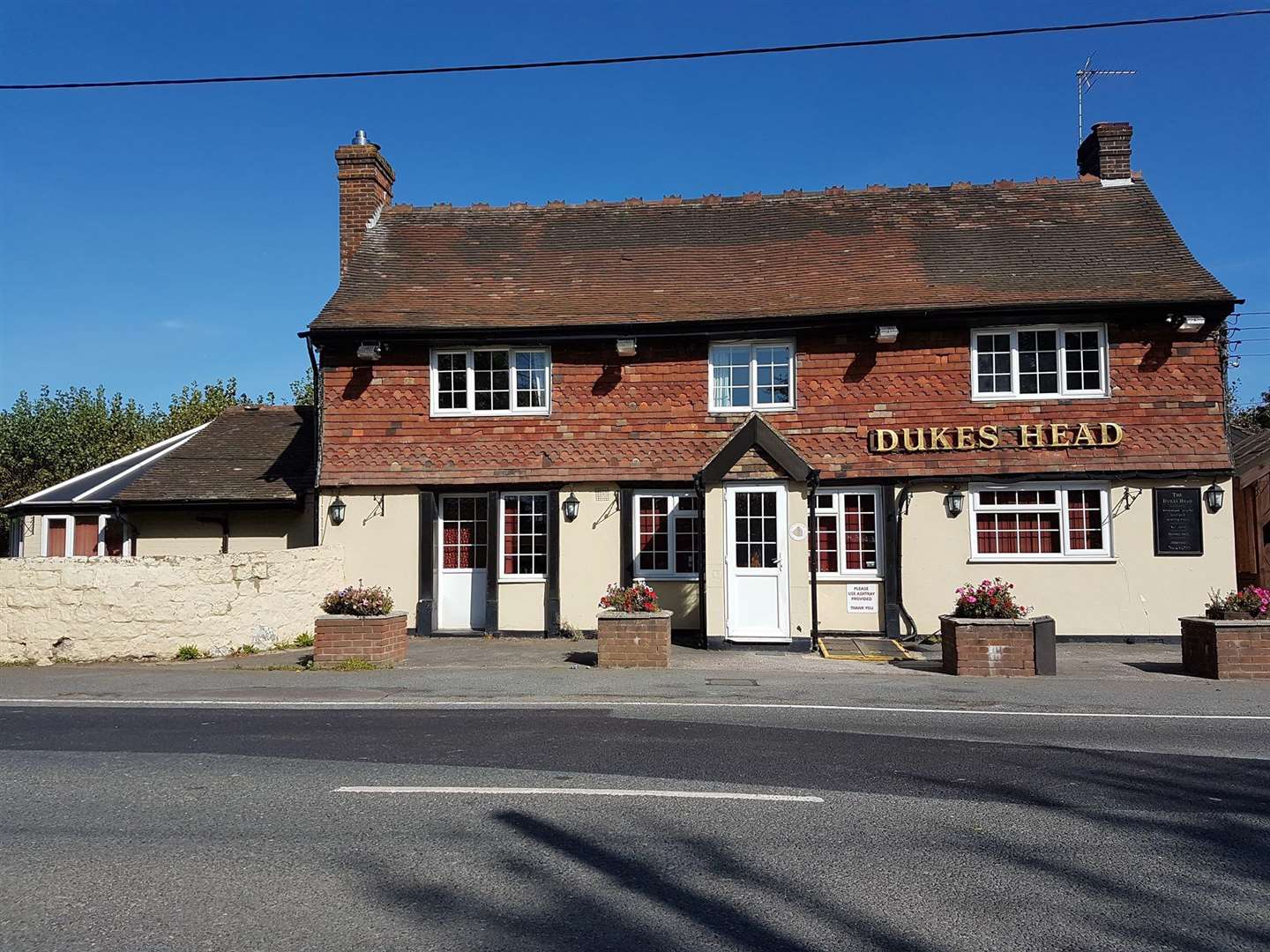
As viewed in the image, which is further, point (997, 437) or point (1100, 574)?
point (997, 437)

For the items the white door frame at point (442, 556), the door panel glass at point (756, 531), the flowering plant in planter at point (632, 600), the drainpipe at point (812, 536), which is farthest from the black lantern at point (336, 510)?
the drainpipe at point (812, 536)

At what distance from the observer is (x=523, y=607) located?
1728 centimetres

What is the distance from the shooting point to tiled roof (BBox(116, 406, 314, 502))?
18594mm

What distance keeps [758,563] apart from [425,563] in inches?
229

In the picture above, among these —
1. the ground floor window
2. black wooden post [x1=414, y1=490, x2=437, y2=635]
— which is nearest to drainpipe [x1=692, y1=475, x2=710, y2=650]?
black wooden post [x1=414, y1=490, x2=437, y2=635]

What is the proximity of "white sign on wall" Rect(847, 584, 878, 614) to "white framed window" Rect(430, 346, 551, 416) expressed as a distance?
6.14m

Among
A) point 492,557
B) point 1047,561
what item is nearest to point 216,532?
point 492,557

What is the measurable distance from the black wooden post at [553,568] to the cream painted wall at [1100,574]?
5.87 m

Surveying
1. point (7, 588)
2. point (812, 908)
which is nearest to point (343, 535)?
point (7, 588)

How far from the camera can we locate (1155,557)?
53.8 feet

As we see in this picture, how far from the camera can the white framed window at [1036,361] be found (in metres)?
16.9

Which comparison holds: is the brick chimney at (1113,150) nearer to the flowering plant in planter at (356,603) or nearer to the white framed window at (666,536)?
the white framed window at (666,536)

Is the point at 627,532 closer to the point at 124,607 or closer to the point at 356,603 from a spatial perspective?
the point at 356,603

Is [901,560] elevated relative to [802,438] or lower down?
lower down
